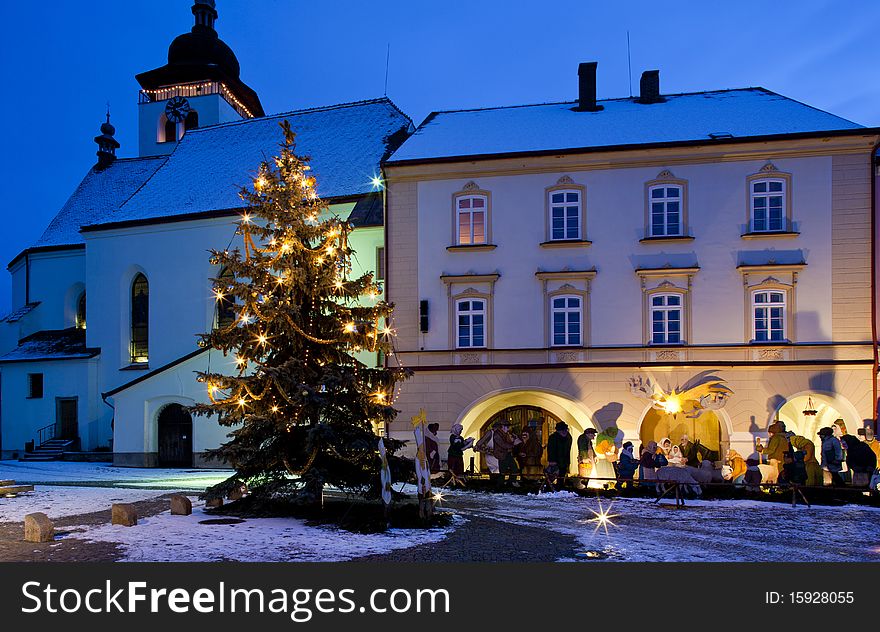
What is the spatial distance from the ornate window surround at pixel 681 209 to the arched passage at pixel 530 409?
5285 mm

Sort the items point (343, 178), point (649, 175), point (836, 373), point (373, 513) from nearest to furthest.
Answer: point (373, 513)
point (836, 373)
point (649, 175)
point (343, 178)

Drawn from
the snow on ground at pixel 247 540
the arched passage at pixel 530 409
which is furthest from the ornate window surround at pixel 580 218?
the snow on ground at pixel 247 540

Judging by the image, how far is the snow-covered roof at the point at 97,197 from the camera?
36781 millimetres

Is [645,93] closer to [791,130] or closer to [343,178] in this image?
[791,130]

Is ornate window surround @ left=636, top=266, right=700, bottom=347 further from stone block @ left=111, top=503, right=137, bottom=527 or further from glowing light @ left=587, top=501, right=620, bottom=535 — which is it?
stone block @ left=111, top=503, right=137, bottom=527

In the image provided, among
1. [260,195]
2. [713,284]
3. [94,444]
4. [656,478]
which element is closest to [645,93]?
[713,284]

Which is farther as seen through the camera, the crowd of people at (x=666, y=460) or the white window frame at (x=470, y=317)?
the white window frame at (x=470, y=317)

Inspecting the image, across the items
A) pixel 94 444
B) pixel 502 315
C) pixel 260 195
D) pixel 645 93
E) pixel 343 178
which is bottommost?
pixel 94 444

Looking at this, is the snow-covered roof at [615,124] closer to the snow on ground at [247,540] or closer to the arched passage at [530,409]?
the arched passage at [530,409]

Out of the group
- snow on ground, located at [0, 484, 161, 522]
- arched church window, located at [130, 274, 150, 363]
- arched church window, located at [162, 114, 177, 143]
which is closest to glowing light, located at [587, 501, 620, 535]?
snow on ground, located at [0, 484, 161, 522]

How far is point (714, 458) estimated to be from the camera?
20344 mm

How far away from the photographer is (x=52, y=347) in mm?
33719

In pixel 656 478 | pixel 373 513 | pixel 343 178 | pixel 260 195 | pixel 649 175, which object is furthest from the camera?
pixel 343 178

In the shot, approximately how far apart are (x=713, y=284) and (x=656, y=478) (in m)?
6.87
